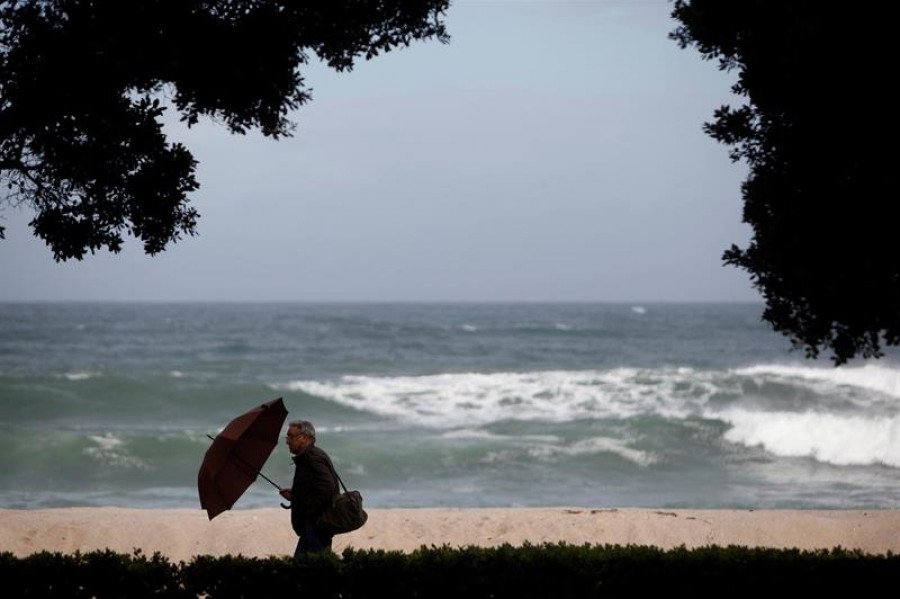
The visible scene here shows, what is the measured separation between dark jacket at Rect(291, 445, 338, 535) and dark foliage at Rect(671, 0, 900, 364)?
14.7ft

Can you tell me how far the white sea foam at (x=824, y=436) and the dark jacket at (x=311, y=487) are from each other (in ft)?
66.6

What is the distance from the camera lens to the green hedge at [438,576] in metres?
9.18

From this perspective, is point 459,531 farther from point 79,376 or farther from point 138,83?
point 79,376

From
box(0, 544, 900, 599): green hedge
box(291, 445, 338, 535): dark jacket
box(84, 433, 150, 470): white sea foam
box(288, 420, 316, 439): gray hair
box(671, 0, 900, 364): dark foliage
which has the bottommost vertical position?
box(84, 433, 150, 470): white sea foam

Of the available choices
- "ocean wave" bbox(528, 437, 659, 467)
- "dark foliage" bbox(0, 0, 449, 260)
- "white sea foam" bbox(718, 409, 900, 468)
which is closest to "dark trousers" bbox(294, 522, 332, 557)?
"dark foliage" bbox(0, 0, 449, 260)

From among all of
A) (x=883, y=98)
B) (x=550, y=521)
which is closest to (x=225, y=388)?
(x=550, y=521)

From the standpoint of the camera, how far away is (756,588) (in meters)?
9.27

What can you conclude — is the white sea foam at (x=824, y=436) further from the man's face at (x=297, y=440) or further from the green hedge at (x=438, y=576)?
the man's face at (x=297, y=440)

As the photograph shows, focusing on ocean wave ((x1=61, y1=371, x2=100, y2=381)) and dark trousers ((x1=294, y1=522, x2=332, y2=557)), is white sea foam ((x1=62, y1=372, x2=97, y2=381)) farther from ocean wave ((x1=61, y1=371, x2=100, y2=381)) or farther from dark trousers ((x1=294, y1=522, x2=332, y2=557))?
dark trousers ((x1=294, y1=522, x2=332, y2=557))

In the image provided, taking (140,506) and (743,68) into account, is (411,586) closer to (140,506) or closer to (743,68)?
(743,68)

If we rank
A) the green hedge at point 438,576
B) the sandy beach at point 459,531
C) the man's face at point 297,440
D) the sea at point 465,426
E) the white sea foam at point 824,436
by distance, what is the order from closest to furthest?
1. the green hedge at point 438,576
2. the man's face at point 297,440
3. the sandy beach at point 459,531
4. the sea at point 465,426
5. the white sea foam at point 824,436

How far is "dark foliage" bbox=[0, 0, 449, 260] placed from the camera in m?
11.1

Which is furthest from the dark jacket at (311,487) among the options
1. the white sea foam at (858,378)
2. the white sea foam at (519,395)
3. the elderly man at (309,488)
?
the white sea foam at (858,378)

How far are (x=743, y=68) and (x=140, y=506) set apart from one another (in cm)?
1441
